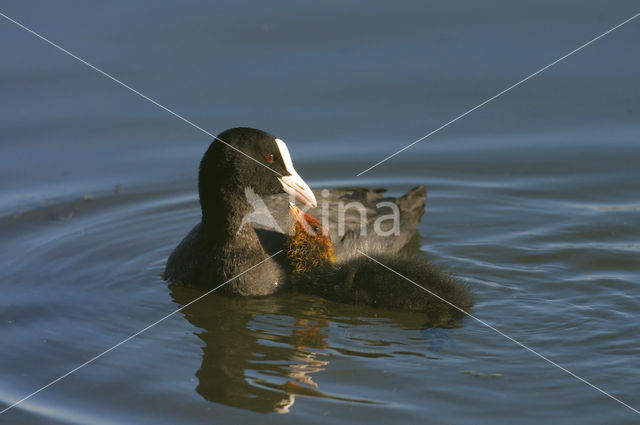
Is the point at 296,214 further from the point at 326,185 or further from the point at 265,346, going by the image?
the point at 326,185

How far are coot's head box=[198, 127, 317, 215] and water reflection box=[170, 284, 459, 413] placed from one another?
26.9 inches

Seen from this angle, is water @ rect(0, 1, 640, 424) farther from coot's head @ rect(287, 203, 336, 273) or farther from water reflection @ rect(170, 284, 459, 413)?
coot's head @ rect(287, 203, 336, 273)

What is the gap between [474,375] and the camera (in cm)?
477

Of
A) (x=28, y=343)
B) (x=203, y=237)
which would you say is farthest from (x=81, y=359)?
(x=203, y=237)

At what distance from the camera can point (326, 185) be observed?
7.95 meters

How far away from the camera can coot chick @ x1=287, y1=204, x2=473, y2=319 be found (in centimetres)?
545

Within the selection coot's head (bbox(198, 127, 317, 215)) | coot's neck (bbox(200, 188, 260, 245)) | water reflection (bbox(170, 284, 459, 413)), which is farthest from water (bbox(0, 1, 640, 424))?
coot's head (bbox(198, 127, 317, 215))

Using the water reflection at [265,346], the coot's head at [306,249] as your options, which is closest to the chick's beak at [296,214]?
the coot's head at [306,249]

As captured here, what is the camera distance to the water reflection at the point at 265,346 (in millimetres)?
4762

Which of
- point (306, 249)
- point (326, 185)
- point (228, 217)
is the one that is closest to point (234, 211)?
point (228, 217)

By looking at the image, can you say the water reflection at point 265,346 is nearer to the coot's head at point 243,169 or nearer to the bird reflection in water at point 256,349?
the bird reflection in water at point 256,349

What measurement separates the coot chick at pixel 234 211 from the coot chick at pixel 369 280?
0.21 metres

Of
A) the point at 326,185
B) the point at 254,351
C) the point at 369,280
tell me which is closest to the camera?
the point at 254,351

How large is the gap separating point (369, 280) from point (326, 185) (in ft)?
8.13
